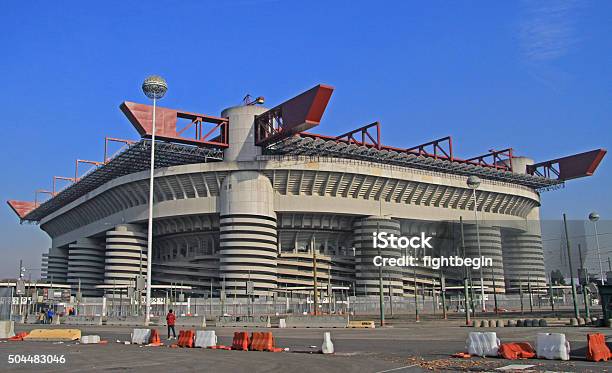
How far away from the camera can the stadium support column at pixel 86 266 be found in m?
99.8

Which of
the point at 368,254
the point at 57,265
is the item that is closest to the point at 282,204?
the point at 368,254

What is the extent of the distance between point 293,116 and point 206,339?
45.0 m

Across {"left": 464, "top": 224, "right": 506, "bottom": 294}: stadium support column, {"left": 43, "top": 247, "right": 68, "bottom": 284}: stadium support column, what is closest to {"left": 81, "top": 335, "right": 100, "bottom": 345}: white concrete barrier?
{"left": 464, "top": 224, "right": 506, "bottom": 294}: stadium support column

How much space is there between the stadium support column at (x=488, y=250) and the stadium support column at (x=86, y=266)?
6247cm

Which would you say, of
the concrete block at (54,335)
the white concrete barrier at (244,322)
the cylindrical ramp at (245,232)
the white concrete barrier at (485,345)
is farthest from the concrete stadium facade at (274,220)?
the white concrete barrier at (485,345)

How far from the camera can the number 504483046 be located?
19.0 metres

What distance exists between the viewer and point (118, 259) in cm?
8912

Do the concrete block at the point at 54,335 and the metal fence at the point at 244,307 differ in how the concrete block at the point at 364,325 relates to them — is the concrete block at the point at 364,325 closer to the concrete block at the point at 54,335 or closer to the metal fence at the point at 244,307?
the metal fence at the point at 244,307

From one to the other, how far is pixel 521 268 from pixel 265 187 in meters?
56.1

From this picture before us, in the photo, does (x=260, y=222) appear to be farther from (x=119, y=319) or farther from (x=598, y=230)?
(x=598, y=230)

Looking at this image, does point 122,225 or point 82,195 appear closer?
point 122,225

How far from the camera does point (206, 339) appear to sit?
2538 centimetres

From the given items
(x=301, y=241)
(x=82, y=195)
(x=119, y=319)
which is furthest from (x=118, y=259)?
(x=119, y=319)

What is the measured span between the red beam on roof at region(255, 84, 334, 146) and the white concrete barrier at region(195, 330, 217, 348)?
1619 inches
